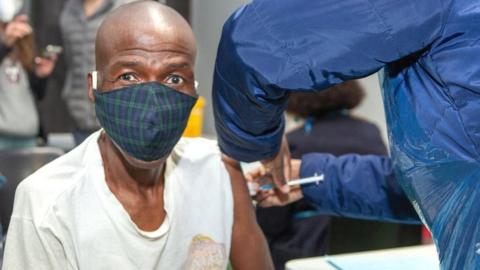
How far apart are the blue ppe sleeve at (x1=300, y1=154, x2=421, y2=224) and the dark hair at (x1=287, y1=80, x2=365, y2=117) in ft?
2.96

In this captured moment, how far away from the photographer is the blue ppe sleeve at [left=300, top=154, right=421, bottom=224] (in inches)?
63.2

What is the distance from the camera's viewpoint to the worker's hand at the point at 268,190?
167 cm

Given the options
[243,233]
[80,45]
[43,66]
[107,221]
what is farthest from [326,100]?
[80,45]

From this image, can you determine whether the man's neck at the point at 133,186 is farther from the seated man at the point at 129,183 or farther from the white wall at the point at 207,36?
the white wall at the point at 207,36

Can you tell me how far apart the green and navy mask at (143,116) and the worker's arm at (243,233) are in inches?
9.9

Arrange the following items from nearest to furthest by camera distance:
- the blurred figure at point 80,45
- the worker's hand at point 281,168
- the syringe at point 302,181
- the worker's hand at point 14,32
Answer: the worker's hand at point 281,168 → the syringe at point 302,181 → the worker's hand at point 14,32 → the blurred figure at point 80,45

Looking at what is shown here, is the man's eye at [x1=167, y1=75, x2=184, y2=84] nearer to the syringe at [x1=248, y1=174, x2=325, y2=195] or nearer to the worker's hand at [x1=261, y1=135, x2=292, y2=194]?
the worker's hand at [x1=261, y1=135, x2=292, y2=194]

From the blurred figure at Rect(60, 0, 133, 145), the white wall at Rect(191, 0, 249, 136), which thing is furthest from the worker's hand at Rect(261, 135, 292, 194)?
the white wall at Rect(191, 0, 249, 136)

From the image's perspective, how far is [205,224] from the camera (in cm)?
148

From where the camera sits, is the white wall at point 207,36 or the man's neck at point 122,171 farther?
the white wall at point 207,36

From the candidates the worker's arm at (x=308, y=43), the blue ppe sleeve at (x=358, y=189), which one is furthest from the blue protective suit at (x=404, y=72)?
the blue ppe sleeve at (x=358, y=189)

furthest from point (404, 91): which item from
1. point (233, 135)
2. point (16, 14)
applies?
point (16, 14)

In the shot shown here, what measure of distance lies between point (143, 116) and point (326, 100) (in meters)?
1.36

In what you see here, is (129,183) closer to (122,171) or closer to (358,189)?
(122,171)
